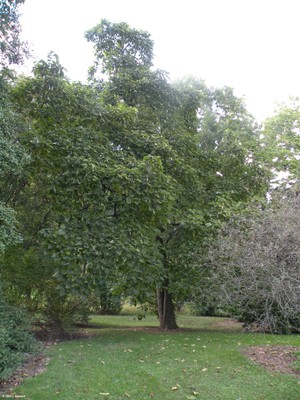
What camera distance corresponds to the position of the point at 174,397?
16.1 ft

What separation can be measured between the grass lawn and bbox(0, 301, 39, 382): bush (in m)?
0.46

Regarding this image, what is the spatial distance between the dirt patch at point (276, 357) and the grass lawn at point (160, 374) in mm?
214

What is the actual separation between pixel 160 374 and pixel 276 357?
7.57 ft

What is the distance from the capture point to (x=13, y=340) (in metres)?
6.53

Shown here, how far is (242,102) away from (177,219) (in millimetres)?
11627

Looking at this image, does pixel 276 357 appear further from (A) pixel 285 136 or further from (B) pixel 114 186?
(A) pixel 285 136

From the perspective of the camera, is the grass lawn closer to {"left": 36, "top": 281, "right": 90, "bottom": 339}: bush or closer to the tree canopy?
{"left": 36, "top": 281, "right": 90, "bottom": 339}: bush

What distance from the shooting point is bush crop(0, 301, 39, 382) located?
5.75 metres

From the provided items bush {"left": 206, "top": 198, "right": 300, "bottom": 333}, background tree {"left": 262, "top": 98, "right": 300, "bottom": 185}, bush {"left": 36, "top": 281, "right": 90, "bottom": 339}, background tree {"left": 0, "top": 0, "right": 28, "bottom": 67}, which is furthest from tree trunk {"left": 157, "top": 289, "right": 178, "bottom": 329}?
background tree {"left": 262, "top": 98, "right": 300, "bottom": 185}

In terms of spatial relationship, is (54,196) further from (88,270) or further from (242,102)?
(242,102)

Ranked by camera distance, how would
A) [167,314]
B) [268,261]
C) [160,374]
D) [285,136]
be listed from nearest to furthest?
[160,374] → [268,261] → [167,314] → [285,136]

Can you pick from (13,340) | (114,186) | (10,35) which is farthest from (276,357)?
(10,35)

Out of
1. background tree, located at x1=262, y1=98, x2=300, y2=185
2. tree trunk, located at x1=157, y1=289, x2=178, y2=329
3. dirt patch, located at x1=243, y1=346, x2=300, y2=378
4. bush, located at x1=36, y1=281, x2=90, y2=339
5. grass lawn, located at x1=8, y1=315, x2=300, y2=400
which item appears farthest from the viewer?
background tree, located at x1=262, y1=98, x2=300, y2=185

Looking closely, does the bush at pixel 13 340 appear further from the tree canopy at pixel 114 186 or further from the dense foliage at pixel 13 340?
the tree canopy at pixel 114 186
